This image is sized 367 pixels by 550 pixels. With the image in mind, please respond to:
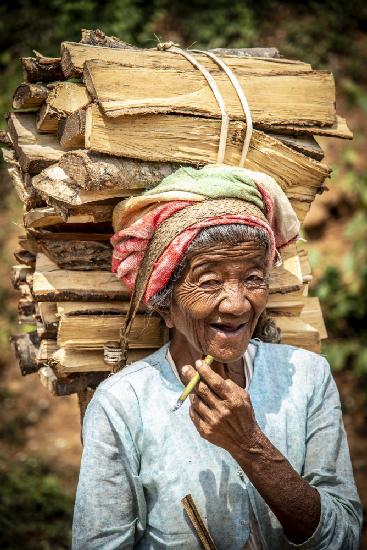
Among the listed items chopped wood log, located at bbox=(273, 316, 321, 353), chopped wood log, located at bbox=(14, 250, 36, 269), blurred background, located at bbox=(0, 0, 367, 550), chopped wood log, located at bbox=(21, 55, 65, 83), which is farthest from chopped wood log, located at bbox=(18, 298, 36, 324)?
blurred background, located at bbox=(0, 0, 367, 550)

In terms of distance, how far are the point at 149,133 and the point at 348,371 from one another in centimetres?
531

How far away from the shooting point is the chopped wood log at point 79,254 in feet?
10.6

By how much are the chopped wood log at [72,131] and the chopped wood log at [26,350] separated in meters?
1.11

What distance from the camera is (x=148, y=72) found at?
9.60ft

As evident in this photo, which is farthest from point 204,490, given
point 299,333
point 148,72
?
point 148,72

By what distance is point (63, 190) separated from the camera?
285 centimetres

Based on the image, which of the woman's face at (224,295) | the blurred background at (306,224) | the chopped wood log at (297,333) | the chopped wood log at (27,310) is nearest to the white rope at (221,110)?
the woman's face at (224,295)

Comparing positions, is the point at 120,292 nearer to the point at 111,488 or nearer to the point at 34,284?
the point at 34,284

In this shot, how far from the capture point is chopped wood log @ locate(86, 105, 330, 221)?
2797 millimetres

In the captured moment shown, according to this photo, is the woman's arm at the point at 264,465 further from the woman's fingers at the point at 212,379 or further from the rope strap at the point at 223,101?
the rope strap at the point at 223,101

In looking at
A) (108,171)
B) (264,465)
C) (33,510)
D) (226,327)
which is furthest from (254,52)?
(33,510)

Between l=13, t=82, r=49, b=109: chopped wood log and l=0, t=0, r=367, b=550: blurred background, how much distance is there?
3.51m

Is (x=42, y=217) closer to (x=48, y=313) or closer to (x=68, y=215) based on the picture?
(x=68, y=215)

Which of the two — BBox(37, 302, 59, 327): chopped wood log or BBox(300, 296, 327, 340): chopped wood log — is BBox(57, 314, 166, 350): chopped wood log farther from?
BBox(300, 296, 327, 340): chopped wood log
